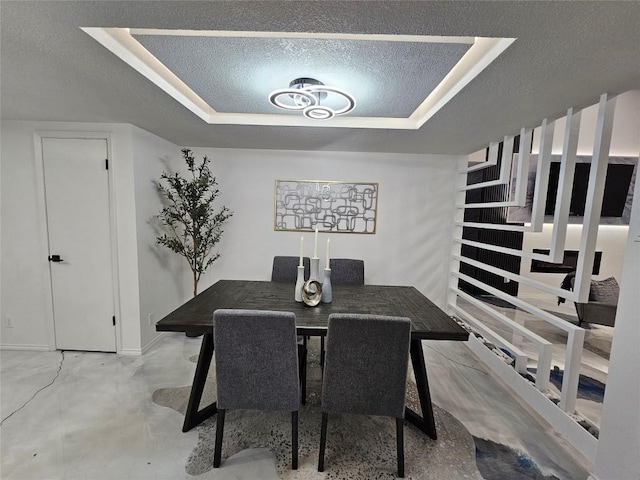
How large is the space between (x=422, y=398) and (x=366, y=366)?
706mm

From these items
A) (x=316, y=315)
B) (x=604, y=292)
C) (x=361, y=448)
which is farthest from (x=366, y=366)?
(x=604, y=292)

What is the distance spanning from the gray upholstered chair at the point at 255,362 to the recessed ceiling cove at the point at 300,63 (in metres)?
1.40

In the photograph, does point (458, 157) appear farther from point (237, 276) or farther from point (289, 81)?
point (237, 276)

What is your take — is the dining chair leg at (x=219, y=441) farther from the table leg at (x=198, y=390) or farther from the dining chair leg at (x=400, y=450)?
the dining chair leg at (x=400, y=450)

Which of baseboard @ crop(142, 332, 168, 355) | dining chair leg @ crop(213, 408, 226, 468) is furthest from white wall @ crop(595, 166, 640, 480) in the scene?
baseboard @ crop(142, 332, 168, 355)

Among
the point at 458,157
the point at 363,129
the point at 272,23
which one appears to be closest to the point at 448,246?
the point at 458,157

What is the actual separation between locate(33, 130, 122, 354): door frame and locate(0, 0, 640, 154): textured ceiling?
0.17 metres

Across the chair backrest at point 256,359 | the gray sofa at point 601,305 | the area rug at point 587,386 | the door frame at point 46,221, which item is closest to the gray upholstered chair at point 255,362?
the chair backrest at point 256,359

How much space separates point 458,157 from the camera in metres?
3.39

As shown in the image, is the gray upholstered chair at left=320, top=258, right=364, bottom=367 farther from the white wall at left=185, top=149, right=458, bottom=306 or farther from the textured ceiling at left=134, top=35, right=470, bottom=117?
the textured ceiling at left=134, top=35, right=470, bottom=117

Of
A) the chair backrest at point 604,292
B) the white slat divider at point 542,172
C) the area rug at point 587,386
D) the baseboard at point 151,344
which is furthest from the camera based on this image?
the chair backrest at point 604,292

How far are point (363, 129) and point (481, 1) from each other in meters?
1.55

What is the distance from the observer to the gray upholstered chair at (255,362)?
1.39m

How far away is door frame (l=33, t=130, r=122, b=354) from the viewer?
2.53 metres
